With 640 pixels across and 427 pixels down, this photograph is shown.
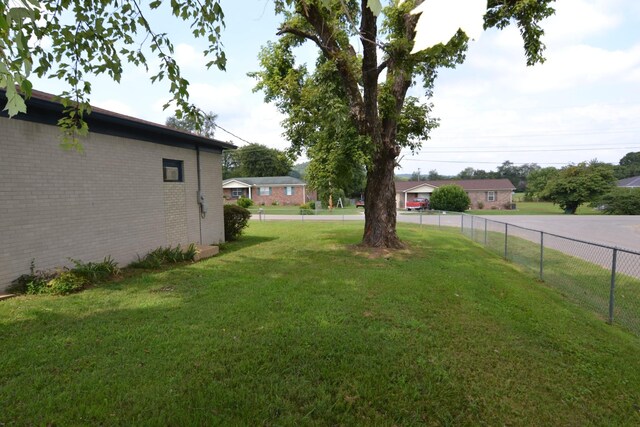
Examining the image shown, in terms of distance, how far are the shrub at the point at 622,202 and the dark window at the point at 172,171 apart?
38.0m

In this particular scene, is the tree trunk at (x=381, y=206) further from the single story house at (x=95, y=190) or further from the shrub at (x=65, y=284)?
the shrub at (x=65, y=284)

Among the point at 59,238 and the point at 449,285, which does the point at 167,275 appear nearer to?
the point at 59,238

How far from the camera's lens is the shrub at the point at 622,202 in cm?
3148

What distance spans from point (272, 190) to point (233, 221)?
33.3 m

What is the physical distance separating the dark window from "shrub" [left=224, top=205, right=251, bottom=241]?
310cm

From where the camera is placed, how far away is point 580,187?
35281 mm

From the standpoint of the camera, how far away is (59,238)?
6699 millimetres

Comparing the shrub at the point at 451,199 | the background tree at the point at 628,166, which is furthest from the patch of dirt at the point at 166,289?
the background tree at the point at 628,166

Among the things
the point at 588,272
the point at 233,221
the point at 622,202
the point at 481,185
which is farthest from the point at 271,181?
the point at 588,272

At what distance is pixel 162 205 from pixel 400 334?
760 centimetres

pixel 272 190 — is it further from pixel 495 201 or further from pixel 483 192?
pixel 495 201

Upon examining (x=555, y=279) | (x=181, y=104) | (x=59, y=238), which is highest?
(x=181, y=104)

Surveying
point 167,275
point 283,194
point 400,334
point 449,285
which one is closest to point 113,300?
point 167,275

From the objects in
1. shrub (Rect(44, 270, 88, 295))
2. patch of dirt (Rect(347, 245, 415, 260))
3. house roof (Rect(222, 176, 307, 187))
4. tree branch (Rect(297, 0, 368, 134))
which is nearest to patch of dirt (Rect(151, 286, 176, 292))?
shrub (Rect(44, 270, 88, 295))
